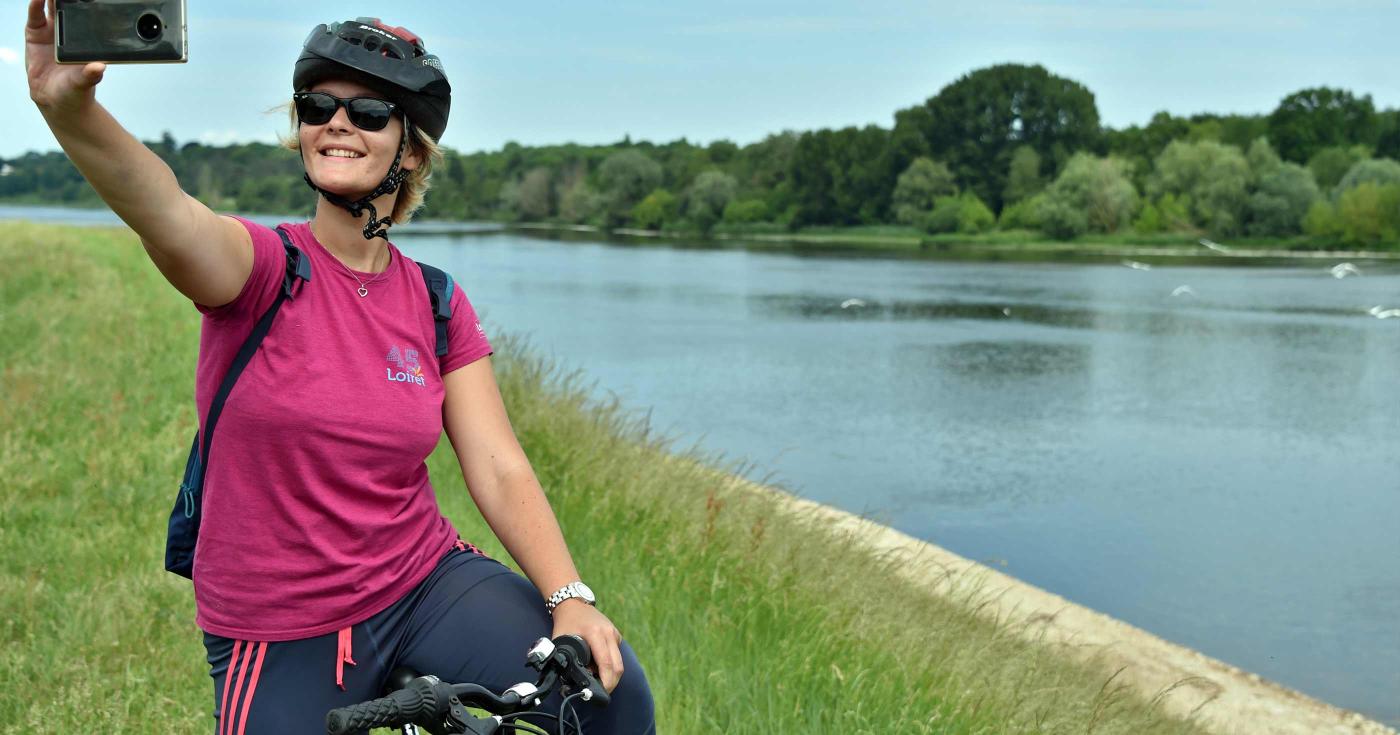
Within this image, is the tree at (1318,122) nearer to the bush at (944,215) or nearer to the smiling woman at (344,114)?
the bush at (944,215)

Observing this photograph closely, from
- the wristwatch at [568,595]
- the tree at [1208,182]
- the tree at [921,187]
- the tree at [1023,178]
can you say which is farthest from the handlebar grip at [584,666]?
the tree at [921,187]

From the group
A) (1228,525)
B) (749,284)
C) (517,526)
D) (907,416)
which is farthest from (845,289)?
(517,526)

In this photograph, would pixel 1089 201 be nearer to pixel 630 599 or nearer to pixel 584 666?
pixel 630 599

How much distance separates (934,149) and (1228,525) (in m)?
96.3

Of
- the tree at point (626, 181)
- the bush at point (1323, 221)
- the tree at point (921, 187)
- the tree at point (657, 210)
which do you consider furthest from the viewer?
the tree at point (626, 181)

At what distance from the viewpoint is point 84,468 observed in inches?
268

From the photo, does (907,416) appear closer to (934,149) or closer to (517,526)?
(517,526)

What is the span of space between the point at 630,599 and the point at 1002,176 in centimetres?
10098

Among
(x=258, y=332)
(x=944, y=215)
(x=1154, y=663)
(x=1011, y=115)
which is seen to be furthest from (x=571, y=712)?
(x=1011, y=115)

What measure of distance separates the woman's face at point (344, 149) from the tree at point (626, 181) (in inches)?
4819

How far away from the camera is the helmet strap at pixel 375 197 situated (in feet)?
7.09

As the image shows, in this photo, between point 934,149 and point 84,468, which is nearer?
point 84,468

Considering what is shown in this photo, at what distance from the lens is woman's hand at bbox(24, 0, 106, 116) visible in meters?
1.60

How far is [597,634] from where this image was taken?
79.9 inches
